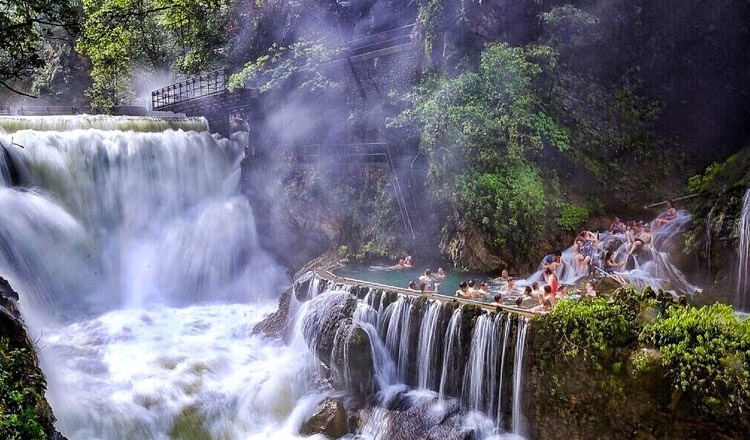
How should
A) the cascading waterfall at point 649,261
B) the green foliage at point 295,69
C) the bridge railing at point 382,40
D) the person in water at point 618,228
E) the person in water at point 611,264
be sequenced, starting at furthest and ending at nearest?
A: 1. the green foliage at point 295,69
2. the bridge railing at point 382,40
3. the person in water at point 618,228
4. the person in water at point 611,264
5. the cascading waterfall at point 649,261

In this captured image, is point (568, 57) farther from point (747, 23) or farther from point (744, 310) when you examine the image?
point (744, 310)

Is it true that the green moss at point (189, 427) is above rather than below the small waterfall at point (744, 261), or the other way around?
below

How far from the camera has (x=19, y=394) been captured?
21.9 feet

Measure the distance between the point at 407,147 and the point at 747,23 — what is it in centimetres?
949

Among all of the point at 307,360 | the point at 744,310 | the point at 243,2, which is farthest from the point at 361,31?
the point at 744,310

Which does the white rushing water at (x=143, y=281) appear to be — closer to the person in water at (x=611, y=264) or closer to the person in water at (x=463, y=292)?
the person in water at (x=463, y=292)

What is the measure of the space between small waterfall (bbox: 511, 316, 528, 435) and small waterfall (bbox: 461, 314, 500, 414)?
1.35 ft

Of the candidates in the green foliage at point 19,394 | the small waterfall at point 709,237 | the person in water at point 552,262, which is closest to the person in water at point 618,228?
the person in water at point 552,262

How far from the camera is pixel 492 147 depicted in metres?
13.7

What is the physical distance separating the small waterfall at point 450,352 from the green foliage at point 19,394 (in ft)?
20.5

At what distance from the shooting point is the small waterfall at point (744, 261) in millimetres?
9789

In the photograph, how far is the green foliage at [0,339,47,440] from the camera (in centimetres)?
630

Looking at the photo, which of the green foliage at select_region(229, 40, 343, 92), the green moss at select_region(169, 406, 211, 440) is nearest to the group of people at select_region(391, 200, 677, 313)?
the green moss at select_region(169, 406, 211, 440)

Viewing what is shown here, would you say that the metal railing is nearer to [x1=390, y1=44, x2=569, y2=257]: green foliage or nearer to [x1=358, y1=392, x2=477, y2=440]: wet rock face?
[x1=390, y1=44, x2=569, y2=257]: green foliage
